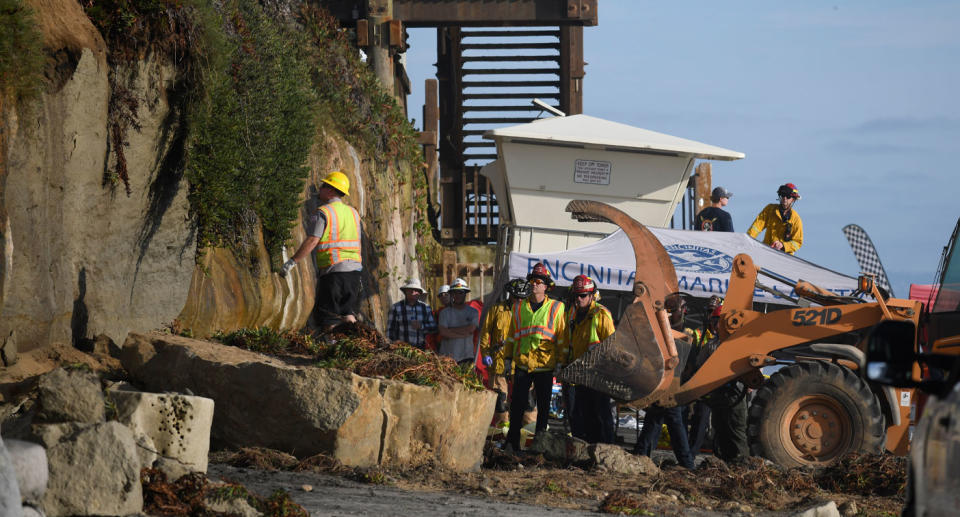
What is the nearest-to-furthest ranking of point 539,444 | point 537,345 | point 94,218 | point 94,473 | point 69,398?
point 94,473, point 69,398, point 94,218, point 539,444, point 537,345

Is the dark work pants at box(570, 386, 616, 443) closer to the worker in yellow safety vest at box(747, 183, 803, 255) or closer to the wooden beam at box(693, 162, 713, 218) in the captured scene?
the worker in yellow safety vest at box(747, 183, 803, 255)

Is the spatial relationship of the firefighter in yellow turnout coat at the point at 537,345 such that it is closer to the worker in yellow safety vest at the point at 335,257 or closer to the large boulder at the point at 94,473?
the worker in yellow safety vest at the point at 335,257

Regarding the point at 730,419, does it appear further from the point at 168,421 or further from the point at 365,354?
the point at 168,421

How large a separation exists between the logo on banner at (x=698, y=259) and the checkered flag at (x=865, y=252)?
1.85 m

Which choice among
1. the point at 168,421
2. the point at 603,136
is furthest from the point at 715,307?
the point at 168,421

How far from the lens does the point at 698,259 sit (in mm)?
16312

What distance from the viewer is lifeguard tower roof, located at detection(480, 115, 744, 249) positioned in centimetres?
2038

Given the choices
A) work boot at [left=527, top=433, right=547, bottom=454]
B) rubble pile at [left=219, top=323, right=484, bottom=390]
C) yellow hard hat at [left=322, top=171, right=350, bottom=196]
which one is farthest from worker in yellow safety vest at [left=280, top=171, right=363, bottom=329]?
work boot at [left=527, top=433, right=547, bottom=454]

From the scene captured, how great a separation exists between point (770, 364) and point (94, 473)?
817cm

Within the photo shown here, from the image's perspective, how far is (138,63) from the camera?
10102 millimetres

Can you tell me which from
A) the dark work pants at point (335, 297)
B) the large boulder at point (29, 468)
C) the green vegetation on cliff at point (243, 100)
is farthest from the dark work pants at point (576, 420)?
the large boulder at point (29, 468)

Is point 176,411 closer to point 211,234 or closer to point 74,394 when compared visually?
point 74,394

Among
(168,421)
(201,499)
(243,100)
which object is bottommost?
(201,499)

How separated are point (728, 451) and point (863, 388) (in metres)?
1.54
